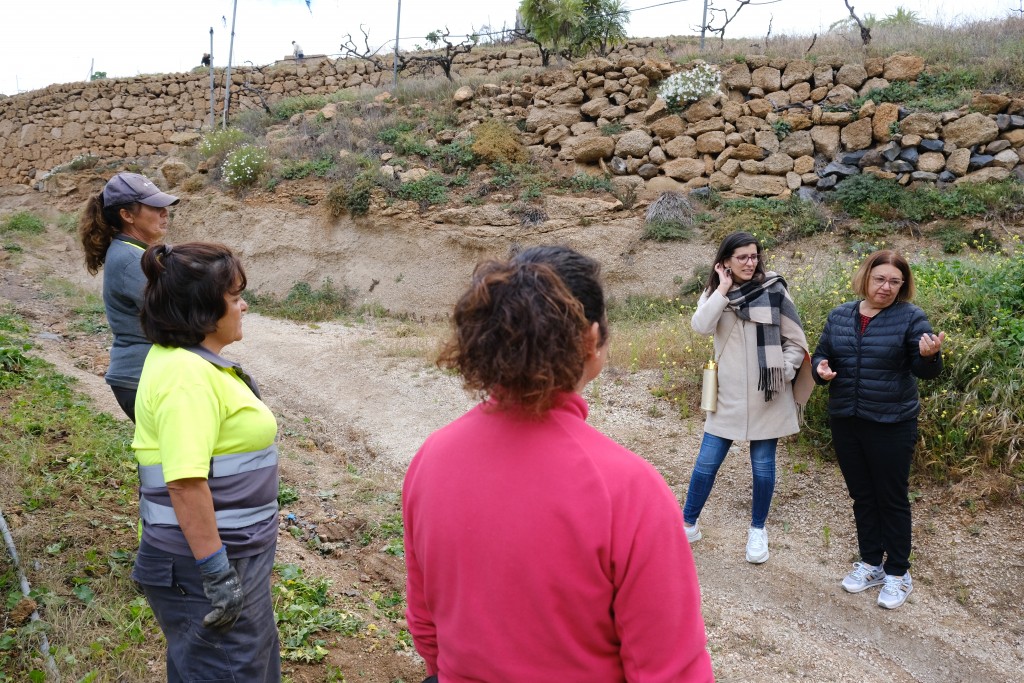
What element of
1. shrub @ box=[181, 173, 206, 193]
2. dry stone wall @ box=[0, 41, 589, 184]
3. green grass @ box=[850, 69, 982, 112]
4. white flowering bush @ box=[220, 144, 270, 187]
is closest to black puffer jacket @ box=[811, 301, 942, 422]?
green grass @ box=[850, 69, 982, 112]

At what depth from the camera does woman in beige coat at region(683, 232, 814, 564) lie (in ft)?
13.1

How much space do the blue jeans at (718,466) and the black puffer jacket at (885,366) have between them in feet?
1.59

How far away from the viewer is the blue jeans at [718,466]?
13.4ft

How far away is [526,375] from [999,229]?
10.6 m

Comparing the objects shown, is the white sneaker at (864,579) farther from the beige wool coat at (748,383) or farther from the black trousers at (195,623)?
the black trousers at (195,623)

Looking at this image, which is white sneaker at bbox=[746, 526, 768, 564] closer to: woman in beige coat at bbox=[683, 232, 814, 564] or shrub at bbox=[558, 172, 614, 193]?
woman in beige coat at bbox=[683, 232, 814, 564]

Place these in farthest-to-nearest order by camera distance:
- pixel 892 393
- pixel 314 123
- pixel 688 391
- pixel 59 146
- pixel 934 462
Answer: pixel 59 146 → pixel 314 123 → pixel 688 391 → pixel 934 462 → pixel 892 393

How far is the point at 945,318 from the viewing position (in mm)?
5434

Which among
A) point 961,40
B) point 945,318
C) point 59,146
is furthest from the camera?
point 59,146

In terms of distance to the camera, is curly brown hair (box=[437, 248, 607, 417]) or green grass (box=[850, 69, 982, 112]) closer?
curly brown hair (box=[437, 248, 607, 417])

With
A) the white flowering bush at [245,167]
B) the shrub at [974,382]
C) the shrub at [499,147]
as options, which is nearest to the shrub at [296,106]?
the white flowering bush at [245,167]

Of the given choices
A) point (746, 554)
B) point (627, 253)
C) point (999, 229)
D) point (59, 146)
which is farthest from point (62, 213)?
point (999, 229)

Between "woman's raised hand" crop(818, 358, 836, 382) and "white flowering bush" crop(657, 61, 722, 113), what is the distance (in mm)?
9533

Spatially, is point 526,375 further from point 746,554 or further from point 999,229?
point 999,229
